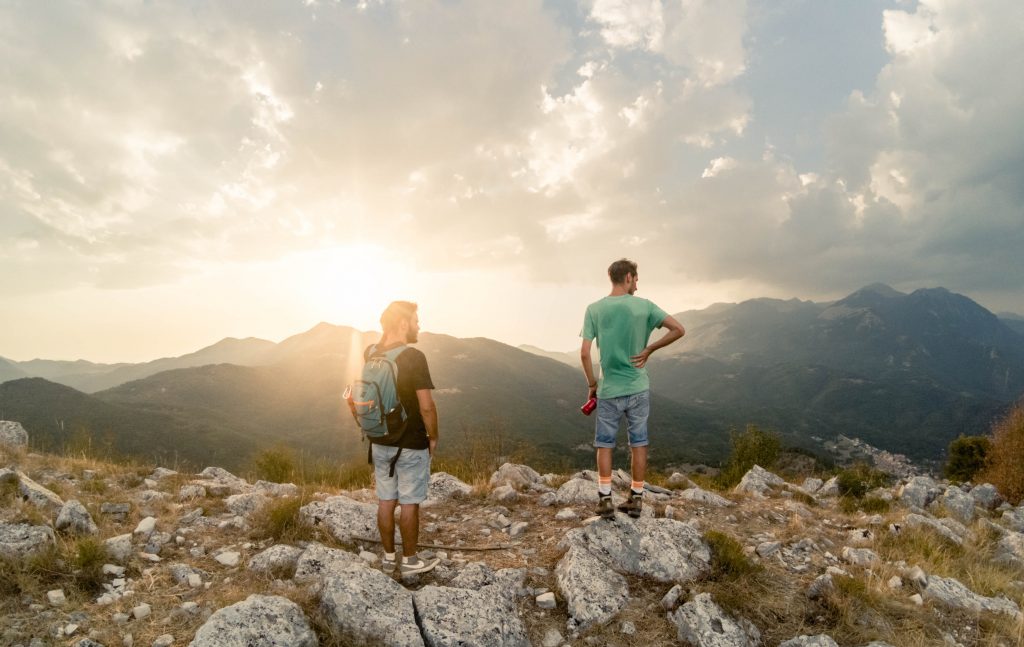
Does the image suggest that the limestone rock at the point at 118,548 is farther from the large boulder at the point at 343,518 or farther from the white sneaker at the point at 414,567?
the white sneaker at the point at 414,567

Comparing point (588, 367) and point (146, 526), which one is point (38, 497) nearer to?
point (146, 526)

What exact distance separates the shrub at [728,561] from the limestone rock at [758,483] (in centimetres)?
506

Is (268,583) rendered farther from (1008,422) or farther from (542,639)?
(1008,422)

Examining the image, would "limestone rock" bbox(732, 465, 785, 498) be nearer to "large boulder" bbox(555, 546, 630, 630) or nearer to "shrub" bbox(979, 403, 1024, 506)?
"shrub" bbox(979, 403, 1024, 506)

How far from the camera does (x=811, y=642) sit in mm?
4422

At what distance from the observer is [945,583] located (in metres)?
5.52

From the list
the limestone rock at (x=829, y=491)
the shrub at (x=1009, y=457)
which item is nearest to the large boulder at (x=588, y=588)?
the limestone rock at (x=829, y=491)

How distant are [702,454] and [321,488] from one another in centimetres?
20791

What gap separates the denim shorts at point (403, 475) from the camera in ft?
17.4

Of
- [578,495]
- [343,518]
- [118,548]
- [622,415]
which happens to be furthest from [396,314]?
[578,495]

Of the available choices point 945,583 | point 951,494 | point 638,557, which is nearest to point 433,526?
point 638,557

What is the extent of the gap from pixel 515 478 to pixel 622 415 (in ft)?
13.3

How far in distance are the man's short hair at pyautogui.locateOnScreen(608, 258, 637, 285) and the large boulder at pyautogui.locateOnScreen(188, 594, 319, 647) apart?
5.15 metres

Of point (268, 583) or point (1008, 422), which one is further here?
point (1008, 422)
